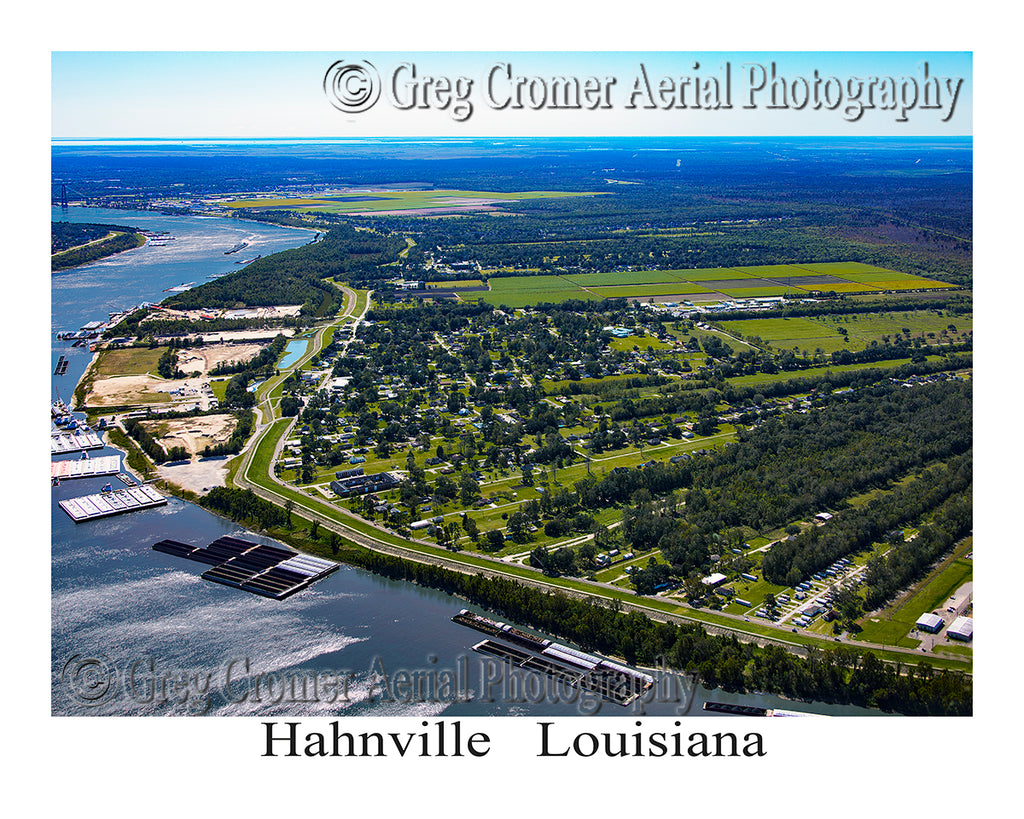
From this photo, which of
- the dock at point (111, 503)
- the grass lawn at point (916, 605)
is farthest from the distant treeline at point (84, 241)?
the grass lawn at point (916, 605)

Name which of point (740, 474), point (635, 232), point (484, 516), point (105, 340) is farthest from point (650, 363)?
point (635, 232)

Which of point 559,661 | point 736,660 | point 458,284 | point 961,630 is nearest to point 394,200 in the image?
point 458,284

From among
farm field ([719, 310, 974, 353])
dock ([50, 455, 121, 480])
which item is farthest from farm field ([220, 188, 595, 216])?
dock ([50, 455, 121, 480])

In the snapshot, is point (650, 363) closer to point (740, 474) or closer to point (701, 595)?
point (740, 474)

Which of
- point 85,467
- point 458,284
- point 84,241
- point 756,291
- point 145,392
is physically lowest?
point 85,467

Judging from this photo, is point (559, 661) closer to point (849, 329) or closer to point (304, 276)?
point (849, 329)

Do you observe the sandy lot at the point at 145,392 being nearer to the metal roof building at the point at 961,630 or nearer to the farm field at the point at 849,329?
the farm field at the point at 849,329
